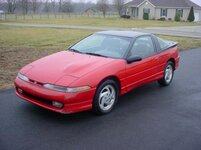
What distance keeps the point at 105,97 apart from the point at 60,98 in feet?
3.13

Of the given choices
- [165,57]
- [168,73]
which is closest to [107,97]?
[165,57]

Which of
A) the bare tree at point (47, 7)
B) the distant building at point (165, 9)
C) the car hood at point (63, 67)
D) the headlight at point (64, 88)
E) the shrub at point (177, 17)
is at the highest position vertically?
the bare tree at point (47, 7)

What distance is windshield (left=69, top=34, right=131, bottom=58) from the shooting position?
19.0 feet

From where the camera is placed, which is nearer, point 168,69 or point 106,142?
point 106,142

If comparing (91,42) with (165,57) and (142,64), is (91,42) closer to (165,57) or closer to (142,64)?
(142,64)

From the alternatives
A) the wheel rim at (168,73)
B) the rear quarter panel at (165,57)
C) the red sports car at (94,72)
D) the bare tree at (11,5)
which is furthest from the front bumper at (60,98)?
the bare tree at (11,5)

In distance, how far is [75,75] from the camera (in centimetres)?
482

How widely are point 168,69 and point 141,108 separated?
2.03 m

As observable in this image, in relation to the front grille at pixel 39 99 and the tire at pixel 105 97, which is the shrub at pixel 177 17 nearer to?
the tire at pixel 105 97

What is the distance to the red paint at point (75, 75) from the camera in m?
4.66

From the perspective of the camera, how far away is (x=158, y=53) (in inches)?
263

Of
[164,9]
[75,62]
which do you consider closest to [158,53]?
[75,62]

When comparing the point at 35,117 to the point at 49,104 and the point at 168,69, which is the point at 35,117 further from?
the point at 168,69

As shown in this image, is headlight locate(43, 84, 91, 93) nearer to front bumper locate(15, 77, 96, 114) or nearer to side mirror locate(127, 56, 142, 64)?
front bumper locate(15, 77, 96, 114)
